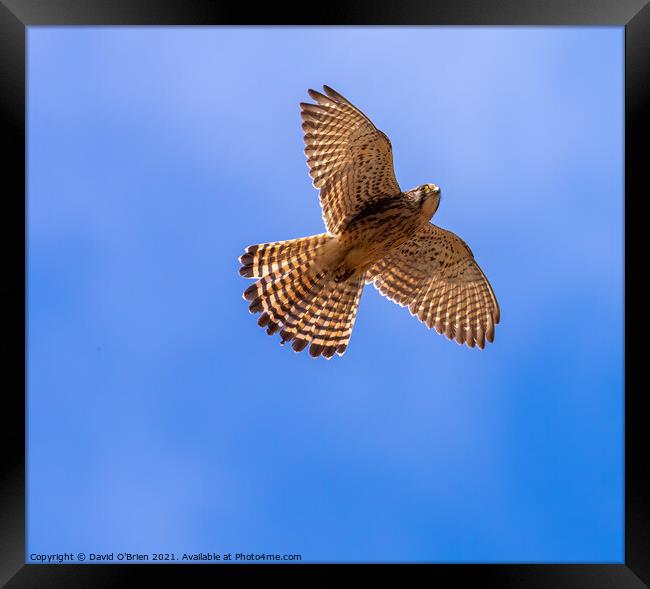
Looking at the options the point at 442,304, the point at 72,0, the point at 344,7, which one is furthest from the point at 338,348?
the point at 72,0

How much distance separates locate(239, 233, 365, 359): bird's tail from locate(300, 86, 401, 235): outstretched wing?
1.28 feet

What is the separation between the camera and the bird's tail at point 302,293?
695 cm

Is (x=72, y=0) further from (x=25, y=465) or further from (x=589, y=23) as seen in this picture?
(x=589, y=23)

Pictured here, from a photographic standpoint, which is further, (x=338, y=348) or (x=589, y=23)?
(x=338, y=348)

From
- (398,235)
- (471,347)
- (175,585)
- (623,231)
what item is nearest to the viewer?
(175,585)

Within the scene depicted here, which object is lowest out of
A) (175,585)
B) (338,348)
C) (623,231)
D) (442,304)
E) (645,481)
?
(175,585)

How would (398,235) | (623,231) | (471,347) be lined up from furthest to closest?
(471,347) < (398,235) < (623,231)

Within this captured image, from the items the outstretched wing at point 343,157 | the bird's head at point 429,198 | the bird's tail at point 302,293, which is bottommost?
the bird's tail at point 302,293

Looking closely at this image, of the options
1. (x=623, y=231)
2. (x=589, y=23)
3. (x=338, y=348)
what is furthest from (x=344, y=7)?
(x=338, y=348)

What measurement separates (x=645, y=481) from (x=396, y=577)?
6.01 feet

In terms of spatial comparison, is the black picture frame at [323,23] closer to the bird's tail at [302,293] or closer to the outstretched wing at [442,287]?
the bird's tail at [302,293]

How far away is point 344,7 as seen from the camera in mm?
4625

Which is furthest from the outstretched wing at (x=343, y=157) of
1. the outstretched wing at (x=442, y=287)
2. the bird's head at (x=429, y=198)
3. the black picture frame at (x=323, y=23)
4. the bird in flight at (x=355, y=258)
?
the black picture frame at (x=323, y=23)

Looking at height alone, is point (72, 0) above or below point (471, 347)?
above
